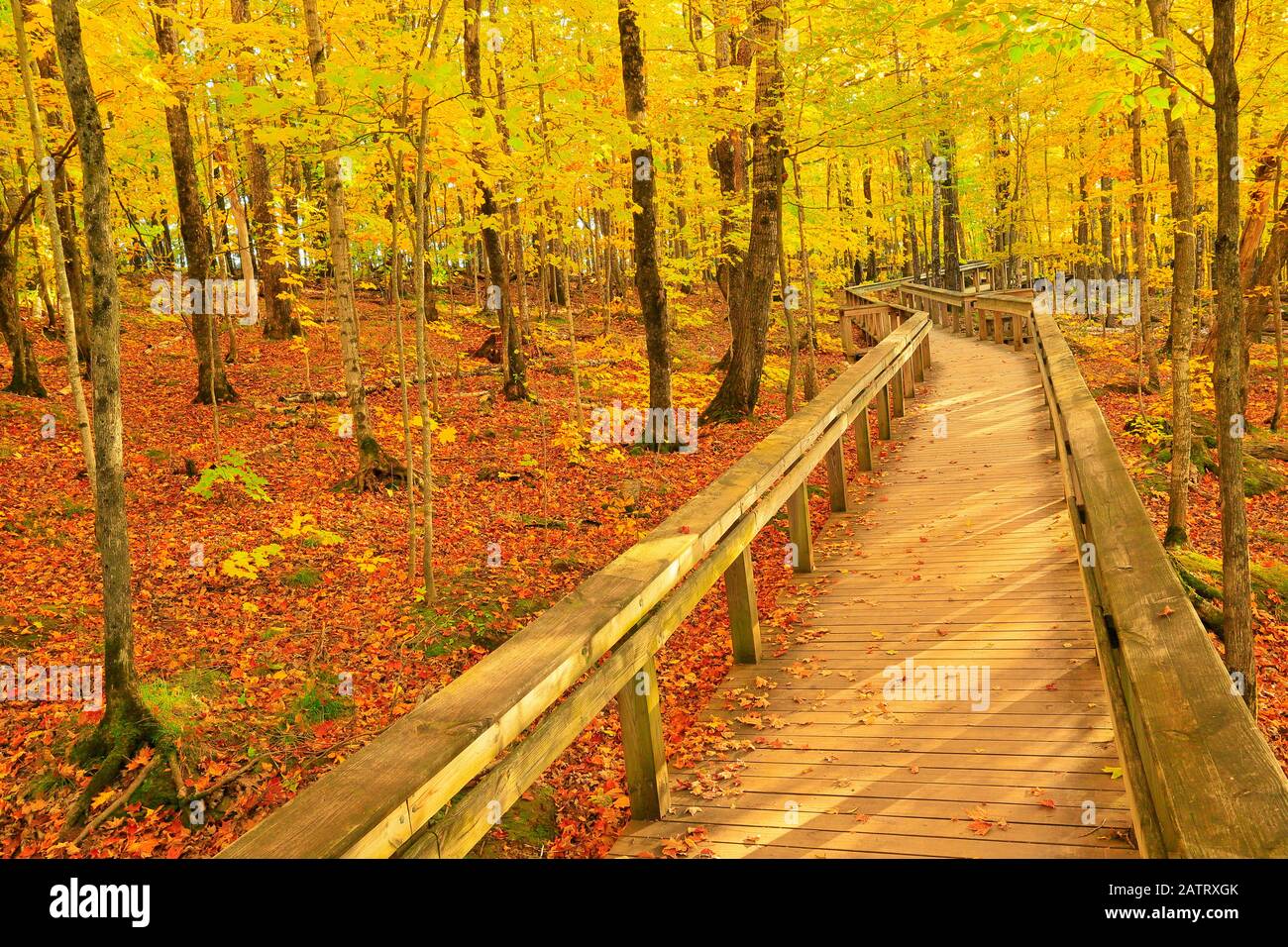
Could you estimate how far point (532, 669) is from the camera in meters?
2.79

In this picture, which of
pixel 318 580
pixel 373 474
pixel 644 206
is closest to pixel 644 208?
pixel 644 206

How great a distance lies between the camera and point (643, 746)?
11.6 feet

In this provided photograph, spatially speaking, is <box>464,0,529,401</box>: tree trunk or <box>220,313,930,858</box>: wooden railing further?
<box>464,0,529,401</box>: tree trunk

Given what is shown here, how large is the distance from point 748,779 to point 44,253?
916 inches

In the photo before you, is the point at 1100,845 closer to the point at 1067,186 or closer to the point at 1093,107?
the point at 1093,107

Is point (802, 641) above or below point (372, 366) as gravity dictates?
below

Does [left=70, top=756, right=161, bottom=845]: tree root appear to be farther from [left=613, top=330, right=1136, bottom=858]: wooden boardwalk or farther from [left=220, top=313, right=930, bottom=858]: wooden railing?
[left=613, top=330, right=1136, bottom=858]: wooden boardwalk

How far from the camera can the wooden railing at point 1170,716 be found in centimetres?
185

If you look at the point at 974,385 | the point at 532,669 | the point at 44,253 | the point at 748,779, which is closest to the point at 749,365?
the point at 974,385

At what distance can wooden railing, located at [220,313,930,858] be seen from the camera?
6.47 feet

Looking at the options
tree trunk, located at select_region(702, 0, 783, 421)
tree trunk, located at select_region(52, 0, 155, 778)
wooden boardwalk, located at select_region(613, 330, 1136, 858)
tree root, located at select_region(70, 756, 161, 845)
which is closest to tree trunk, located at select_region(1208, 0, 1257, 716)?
wooden boardwalk, located at select_region(613, 330, 1136, 858)

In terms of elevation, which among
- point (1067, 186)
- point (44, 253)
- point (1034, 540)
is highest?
point (1067, 186)
